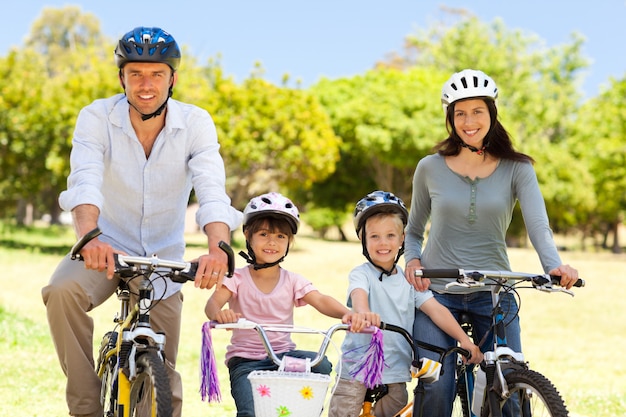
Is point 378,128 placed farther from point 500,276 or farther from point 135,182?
point 500,276

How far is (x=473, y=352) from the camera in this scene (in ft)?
14.9

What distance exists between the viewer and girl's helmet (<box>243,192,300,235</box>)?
15.1 ft

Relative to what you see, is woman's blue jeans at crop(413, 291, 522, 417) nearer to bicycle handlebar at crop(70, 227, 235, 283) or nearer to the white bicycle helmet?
the white bicycle helmet

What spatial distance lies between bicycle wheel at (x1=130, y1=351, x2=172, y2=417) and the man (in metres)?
0.59

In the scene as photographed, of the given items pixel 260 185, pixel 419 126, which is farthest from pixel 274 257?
pixel 419 126

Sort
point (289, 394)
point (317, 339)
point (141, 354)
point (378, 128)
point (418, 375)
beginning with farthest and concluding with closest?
point (378, 128), point (317, 339), point (418, 375), point (141, 354), point (289, 394)

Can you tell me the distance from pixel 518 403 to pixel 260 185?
26.7 metres

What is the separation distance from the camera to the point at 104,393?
4.36 meters

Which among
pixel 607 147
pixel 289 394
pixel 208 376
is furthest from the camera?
pixel 607 147

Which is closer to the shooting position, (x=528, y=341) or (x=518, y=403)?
(x=518, y=403)

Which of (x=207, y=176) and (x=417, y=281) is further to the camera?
(x=417, y=281)

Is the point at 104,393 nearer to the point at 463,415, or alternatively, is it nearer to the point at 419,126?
the point at 463,415

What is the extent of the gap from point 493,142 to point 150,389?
247cm

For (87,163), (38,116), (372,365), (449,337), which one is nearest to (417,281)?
(449,337)
